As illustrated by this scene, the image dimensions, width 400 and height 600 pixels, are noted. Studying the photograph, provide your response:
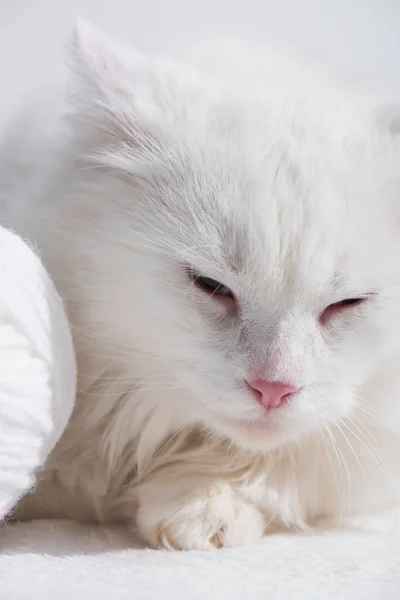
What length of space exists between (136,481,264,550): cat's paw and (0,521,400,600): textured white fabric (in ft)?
0.09

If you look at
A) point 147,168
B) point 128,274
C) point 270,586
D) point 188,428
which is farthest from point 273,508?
point 147,168

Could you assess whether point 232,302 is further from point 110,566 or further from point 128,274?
point 110,566

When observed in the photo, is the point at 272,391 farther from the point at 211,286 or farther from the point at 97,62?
the point at 97,62

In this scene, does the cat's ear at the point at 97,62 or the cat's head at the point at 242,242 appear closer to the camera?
the cat's head at the point at 242,242

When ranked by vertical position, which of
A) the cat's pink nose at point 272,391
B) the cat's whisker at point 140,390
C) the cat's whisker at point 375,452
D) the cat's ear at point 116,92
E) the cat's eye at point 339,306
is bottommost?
the cat's whisker at point 140,390

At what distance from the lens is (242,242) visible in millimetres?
990

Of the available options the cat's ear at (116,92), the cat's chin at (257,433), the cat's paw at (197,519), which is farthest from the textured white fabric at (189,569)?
the cat's ear at (116,92)

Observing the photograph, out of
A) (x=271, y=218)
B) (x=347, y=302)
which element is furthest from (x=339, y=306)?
(x=271, y=218)

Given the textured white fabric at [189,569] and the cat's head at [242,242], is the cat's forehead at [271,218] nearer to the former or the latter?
the cat's head at [242,242]

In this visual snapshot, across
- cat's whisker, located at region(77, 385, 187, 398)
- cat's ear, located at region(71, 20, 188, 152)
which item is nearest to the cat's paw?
cat's whisker, located at region(77, 385, 187, 398)

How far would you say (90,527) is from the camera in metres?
1.11

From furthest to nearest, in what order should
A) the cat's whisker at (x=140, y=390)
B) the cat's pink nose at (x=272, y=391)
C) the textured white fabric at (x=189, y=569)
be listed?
the cat's whisker at (x=140, y=390) < the cat's pink nose at (x=272, y=391) < the textured white fabric at (x=189, y=569)

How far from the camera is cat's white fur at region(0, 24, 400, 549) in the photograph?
100cm

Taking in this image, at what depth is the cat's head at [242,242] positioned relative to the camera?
3.24 feet
